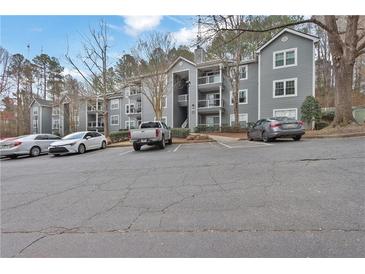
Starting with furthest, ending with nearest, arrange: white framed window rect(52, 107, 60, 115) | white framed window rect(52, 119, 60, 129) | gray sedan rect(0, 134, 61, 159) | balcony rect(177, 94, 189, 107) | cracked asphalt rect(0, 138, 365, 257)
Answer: white framed window rect(52, 119, 60, 129), white framed window rect(52, 107, 60, 115), balcony rect(177, 94, 189, 107), gray sedan rect(0, 134, 61, 159), cracked asphalt rect(0, 138, 365, 257)

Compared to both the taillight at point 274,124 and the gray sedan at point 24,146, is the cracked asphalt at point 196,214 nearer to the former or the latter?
the taillight at point 274,124

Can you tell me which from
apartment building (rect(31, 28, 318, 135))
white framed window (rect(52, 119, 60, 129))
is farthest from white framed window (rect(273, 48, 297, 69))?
white framed window (rect(52, 119, 60, 129))

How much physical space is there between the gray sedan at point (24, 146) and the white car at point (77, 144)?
180cm

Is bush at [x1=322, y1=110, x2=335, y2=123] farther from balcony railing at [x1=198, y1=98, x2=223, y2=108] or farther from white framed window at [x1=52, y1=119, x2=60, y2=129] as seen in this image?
white framed window at [x1=52, y1=119, x2=60, y2=129]

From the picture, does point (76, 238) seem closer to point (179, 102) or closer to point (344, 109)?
point (344, 109)

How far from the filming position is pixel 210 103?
31.3m

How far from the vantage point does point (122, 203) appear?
15.0 feet

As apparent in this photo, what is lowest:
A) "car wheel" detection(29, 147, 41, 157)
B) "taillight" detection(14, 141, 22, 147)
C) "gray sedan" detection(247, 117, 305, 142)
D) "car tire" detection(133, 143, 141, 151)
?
"car wheel" detection(29, 147, 41, 157)

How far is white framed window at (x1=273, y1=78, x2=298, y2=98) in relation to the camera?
2475 cm

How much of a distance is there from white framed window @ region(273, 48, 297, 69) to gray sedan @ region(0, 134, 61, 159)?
22.3m

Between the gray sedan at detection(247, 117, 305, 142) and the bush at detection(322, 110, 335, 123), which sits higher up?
the bush at detection(322, 110, 335, 123)

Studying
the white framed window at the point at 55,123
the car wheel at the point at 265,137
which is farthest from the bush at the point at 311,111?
the white framed window at the point at 55,123

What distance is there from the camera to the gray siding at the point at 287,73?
24031 mm

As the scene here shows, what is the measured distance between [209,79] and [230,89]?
9.50 ft
